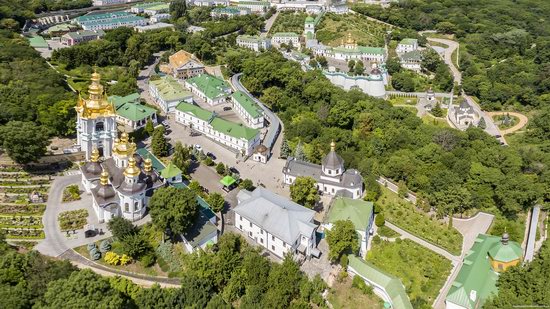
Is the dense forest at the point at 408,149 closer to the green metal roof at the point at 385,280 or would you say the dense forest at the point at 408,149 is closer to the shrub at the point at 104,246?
the green metal roof at the point at 385,280

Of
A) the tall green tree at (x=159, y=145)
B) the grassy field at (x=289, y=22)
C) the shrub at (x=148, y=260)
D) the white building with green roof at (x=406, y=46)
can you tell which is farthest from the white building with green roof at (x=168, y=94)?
the white building with green roof at (x=406, y=46)

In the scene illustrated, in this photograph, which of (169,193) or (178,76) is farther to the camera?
(178,76)

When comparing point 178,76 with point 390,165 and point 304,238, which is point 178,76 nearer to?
point 390,165

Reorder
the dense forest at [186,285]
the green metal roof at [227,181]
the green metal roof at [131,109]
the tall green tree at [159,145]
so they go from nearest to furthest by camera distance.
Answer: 1. the dense forest at [186,285]
2. the green metal roof at [227,181]
3. the tall green tree at [159,145]
4. the green metal roof at [131,109]

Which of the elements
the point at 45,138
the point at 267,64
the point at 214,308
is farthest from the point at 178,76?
the point at 214,308

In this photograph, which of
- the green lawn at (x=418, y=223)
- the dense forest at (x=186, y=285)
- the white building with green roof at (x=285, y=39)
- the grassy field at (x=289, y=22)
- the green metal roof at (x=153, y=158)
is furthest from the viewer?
the grassy field at (x=289, y=22)
